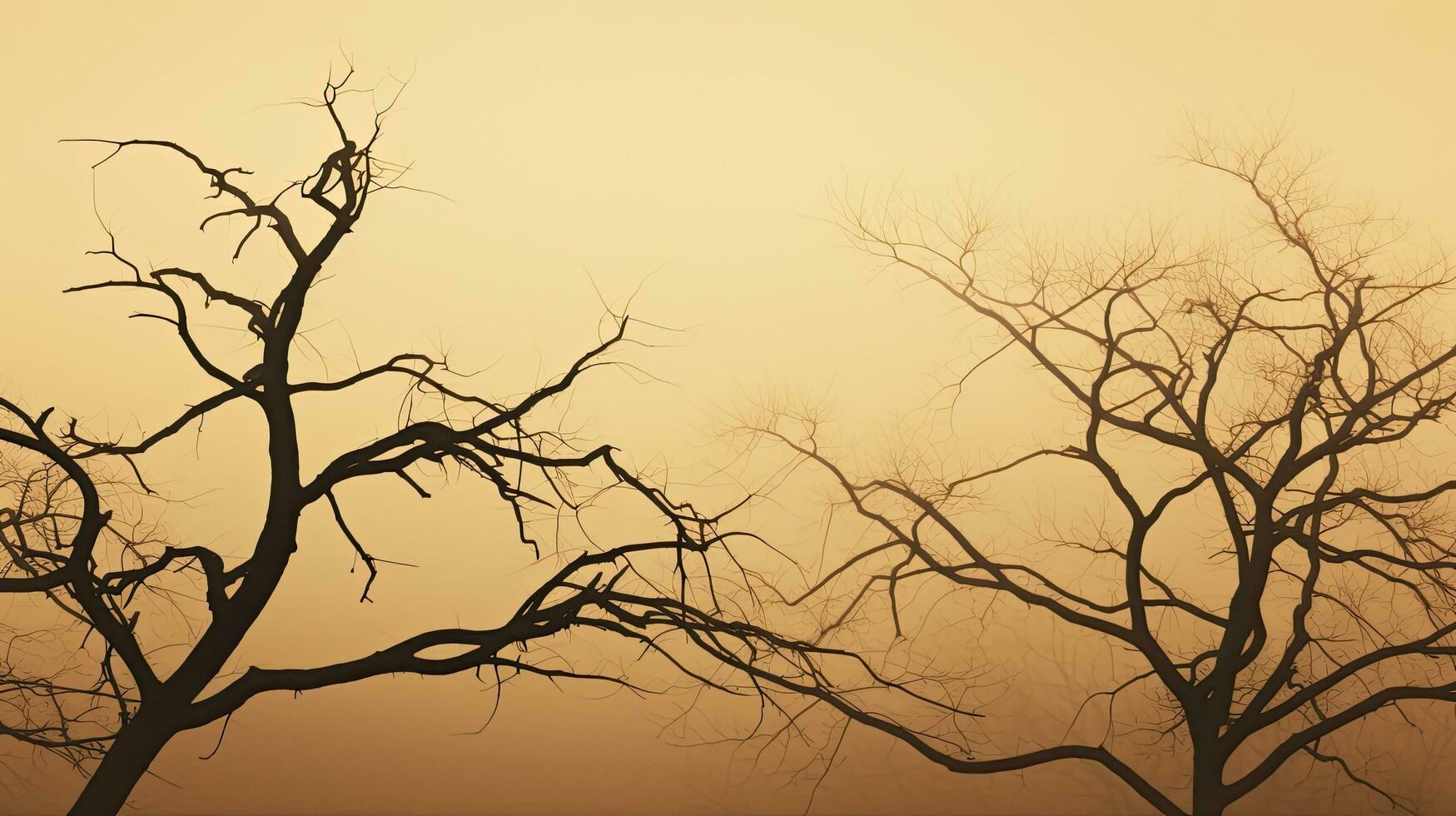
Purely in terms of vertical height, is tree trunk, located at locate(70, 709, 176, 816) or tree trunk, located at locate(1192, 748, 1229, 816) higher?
tree trunk, located at locate(1192, 748, 1229, 816)

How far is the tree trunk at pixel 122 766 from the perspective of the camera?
14.1 feet

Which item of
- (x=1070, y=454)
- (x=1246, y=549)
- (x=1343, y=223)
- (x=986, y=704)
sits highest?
(x=1343, y=223)

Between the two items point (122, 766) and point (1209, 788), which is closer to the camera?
point (122, 766)

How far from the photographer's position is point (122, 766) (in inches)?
172

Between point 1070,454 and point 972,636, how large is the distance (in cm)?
167

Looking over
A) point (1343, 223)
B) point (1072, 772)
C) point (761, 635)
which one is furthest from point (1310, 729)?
point (761, 635)

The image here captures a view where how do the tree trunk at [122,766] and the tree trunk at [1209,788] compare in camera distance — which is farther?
the tree trunk at [1209,788]

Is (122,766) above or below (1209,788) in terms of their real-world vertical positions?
→ below

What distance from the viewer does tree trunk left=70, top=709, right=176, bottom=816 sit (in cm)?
429

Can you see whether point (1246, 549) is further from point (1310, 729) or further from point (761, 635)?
point (761, 635)

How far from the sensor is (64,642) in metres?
9.01

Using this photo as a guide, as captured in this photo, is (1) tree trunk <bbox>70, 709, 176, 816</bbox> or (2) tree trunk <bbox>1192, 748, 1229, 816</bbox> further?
(2) tree trunk <bbox>1192, 748, 1229, 816</bbox>

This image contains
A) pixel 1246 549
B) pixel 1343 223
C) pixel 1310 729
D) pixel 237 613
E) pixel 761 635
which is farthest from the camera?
pixel 1343 223

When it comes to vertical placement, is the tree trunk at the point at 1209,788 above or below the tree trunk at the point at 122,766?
above
